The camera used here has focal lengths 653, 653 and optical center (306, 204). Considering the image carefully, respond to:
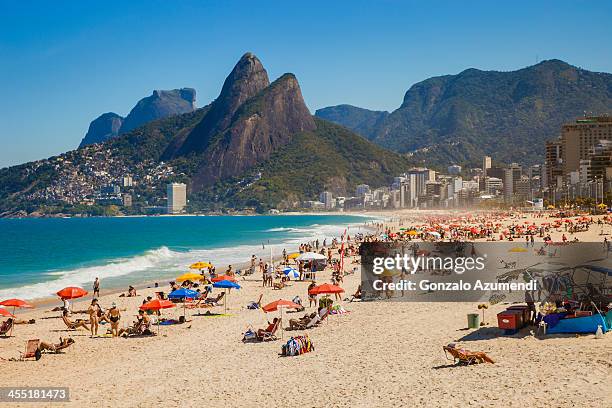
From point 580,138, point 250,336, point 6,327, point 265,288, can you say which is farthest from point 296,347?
point 580,138

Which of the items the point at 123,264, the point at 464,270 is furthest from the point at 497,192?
the point at 464,270

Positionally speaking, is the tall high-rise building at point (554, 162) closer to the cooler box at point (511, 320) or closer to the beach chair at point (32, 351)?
the cooler box at point (511, 320)

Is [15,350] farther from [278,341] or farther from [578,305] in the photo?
[578,305]

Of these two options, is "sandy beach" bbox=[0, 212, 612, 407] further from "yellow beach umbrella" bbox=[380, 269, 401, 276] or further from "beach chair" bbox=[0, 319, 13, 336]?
"yellow beach umbrella" bbox=[380, 269, 401, 276]

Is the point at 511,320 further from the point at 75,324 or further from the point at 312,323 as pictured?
the point at 75,324

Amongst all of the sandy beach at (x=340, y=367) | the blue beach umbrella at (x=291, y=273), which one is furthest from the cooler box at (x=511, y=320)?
the blue beach umbrella at (x=291, y=273)
